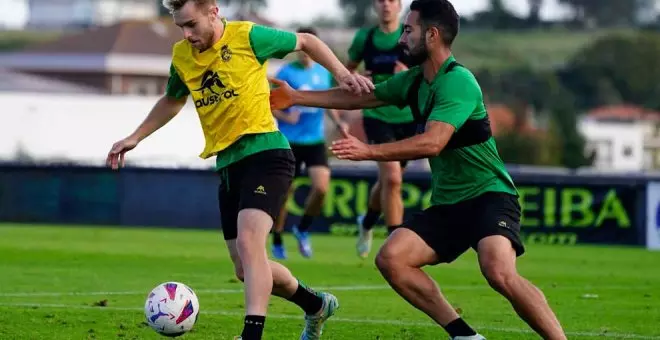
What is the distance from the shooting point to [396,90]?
10117mm

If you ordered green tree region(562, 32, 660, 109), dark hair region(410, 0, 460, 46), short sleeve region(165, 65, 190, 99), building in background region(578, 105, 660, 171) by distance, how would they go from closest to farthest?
1. dark hair region(410, 0, 460, 46)
2. short sleeve region(165, 65, 190, 99)
3. building in background region(578, 105, 660, 171)
4. green tree region(562, 32, 660, 109)

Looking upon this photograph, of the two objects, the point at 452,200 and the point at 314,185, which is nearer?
the point at 452,200

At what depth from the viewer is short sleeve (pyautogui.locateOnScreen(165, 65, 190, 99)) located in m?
10.6

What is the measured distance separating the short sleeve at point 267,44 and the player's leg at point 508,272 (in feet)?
5.85

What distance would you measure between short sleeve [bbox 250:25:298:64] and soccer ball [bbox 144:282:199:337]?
168cm

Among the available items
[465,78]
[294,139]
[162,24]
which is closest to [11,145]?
[162,24]

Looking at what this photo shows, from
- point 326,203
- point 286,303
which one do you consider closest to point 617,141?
point 326,203

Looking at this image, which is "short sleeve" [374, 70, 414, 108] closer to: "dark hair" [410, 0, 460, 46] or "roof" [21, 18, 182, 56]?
"dark hair" [410, 0, 460, 46]

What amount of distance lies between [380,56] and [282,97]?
6.52 m

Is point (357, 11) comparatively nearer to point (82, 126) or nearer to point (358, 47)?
point (82, 126)

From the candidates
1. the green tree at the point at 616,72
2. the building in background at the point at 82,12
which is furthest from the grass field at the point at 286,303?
the building in background at the point at 82,12

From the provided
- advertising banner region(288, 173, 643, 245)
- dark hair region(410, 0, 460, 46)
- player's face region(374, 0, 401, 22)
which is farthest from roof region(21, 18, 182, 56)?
dark hair region(410, 0, 460, 46)

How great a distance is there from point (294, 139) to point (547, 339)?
31.6 ft

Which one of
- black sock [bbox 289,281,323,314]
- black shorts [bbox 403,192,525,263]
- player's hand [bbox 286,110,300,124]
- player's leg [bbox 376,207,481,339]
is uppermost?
black shorts [bbox 403,192,525,263]
